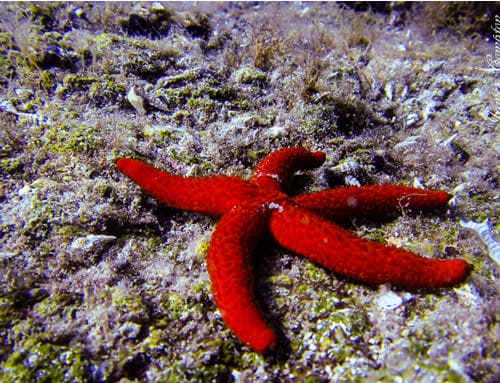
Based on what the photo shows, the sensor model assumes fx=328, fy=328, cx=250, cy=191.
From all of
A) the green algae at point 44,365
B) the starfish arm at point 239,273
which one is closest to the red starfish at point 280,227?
the starfish arm at point 239,273

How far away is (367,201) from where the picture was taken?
3547 mm

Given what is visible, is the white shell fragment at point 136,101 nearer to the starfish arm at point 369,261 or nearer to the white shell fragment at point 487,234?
the starfish arm at point 369,261

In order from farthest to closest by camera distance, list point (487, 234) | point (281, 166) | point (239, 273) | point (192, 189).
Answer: point (281, 166) → point (487, 234) → point (192, 189) → point (239, 273)

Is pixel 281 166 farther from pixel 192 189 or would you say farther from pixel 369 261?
pixel 369 261

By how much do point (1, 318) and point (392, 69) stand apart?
6866 mm

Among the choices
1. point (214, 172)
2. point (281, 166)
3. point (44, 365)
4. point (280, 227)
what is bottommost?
point (44, 365)

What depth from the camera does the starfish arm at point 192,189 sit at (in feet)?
11.2

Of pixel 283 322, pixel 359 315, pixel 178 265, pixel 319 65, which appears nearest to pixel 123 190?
pixel 178 265

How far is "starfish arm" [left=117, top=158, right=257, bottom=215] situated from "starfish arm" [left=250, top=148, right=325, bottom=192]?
198 millimetres

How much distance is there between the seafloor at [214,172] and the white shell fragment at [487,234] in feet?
0.21

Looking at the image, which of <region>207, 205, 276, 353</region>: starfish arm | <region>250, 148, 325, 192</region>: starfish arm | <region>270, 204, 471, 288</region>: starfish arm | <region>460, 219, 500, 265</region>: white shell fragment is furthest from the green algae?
<region>460, 219, 500, 265</region>: white shell fragment

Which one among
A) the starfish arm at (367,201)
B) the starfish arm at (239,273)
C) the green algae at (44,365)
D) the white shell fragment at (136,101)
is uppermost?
the starfish arm at (367,201)

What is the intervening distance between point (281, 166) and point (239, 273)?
1433 millimetres

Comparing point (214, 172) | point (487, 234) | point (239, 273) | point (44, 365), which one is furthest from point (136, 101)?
point (487, 234)
